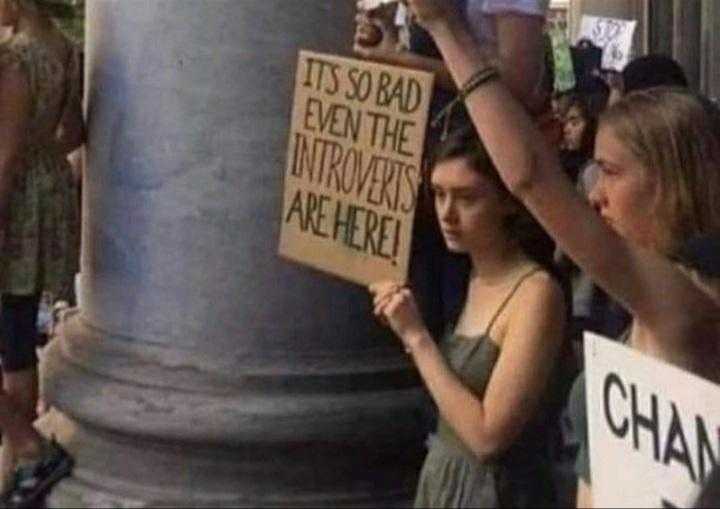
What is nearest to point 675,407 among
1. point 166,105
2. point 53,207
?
point 166,105

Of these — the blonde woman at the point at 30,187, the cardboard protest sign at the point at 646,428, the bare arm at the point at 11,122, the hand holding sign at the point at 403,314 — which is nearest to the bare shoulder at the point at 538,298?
the hand holding sign at the point at 403,314

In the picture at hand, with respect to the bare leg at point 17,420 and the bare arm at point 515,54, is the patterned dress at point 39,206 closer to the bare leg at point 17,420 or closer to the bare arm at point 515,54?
the bare leg at point 17,420

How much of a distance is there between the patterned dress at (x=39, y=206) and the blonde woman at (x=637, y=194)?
246 centimetres

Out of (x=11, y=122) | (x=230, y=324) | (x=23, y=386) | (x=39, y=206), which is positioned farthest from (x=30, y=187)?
(x=230, y=324)

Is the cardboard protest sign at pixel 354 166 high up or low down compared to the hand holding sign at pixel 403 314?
up

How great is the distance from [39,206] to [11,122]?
35cm

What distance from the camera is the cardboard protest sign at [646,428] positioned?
3.11 metres

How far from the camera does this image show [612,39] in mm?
10391

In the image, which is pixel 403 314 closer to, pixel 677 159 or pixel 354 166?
pixel 354 166

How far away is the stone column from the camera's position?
4.43m

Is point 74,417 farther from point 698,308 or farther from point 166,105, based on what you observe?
point 698,308

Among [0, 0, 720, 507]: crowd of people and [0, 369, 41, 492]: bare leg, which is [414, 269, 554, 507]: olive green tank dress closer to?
[0, 0, 720, 507]: crowd of people

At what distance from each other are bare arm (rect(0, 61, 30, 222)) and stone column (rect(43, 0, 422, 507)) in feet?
2.92

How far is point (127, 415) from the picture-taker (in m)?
4.50
